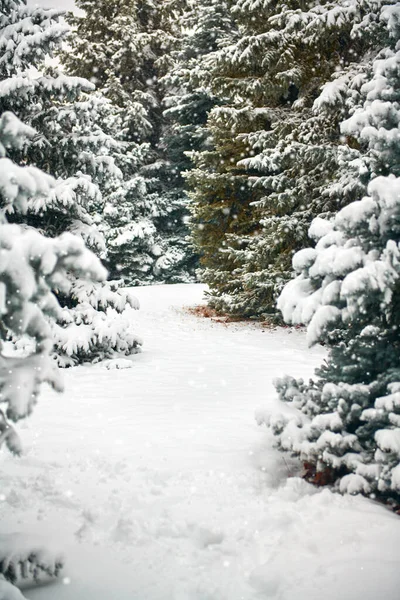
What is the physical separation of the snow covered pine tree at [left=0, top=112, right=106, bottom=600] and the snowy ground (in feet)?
3.37

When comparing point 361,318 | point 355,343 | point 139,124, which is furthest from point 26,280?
point 139,124

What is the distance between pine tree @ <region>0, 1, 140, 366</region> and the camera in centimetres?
719

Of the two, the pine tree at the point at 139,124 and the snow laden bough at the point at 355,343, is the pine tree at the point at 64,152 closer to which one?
the snow laden bough at the point at 355,343

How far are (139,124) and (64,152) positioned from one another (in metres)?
19.1

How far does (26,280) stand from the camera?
7.26 ft

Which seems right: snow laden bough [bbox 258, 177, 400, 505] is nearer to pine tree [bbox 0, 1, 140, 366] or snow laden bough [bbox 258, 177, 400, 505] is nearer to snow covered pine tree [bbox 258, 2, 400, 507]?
snow covered pine tree [bbox 258, 2, 400, 507]

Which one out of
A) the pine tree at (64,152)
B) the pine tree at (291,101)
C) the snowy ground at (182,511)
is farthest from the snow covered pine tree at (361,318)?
the pine tree at (291,101)

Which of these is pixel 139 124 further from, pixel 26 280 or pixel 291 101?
pixel 26 280

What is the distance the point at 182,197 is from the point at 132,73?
808 cm

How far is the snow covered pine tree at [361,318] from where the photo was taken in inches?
137

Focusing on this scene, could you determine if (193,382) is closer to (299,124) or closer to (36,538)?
(36,538)

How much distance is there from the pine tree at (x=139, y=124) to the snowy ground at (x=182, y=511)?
19.6 meters

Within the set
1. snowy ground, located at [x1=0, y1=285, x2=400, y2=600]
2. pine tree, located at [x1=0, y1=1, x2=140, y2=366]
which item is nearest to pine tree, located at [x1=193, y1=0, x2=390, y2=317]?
pine tree, located at [x1=0, y1=1, x2=140, y2=366]

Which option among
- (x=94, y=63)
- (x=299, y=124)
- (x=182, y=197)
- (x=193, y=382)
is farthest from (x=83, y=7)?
(x=193, y=382)
